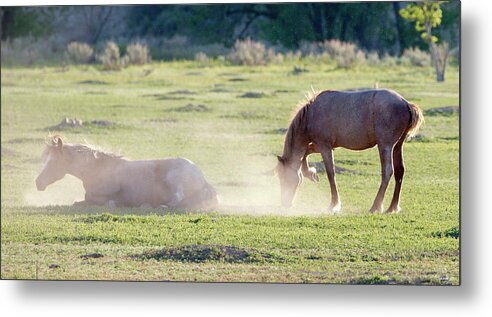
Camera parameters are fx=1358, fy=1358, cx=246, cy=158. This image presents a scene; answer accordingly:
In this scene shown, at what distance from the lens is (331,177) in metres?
12.5

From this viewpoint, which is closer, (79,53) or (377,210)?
(377,210)

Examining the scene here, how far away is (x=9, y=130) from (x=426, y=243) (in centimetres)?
575

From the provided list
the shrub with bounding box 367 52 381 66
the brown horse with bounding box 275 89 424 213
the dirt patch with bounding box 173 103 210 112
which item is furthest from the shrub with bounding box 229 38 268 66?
the dirt patch with bounding box 173 103 210 112

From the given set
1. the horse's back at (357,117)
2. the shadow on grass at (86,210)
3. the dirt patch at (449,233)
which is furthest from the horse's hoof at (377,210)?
the shadow on grass at (86,210)

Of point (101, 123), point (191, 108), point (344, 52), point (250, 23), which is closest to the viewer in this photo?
point (250, 23)

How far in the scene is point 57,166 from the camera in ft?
41.4

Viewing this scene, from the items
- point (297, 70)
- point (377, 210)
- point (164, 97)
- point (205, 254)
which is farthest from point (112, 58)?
point (205, 254)

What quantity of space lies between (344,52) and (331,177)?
125 cm

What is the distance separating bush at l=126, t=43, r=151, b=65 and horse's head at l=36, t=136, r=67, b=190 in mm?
1306

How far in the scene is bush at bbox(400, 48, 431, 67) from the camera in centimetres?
1280

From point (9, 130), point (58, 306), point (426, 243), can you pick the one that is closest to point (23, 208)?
point (58, 306)

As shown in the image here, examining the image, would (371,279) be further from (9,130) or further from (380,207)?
(9,130)

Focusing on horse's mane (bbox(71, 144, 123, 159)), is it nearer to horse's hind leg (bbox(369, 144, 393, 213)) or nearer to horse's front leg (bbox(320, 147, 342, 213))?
horse's front leg (bbox(320, 147, 342, 213))

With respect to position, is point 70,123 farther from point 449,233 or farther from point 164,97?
point 449,233
